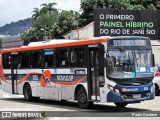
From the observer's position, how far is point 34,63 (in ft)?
75.1

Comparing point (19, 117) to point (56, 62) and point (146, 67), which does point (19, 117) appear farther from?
point (56, 62)

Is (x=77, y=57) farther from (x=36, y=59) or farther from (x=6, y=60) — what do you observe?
(x=6, y=60)

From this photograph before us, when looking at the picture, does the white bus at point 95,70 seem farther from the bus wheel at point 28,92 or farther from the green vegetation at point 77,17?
the green vegetation at point 77,17

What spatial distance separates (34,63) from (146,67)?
702 cm

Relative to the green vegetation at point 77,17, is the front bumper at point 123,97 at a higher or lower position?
lower

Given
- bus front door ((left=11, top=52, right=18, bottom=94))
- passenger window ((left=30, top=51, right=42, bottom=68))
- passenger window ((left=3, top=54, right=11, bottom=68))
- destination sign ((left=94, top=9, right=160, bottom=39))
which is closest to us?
passenger window ((left=30, top=51, right=42, bottom=68))

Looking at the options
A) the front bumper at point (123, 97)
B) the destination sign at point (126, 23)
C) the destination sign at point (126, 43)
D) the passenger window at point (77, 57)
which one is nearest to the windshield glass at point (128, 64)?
the destination sign at point (126, 43)

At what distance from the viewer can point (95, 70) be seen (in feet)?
59.2

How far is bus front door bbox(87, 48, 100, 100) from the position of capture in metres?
18.0

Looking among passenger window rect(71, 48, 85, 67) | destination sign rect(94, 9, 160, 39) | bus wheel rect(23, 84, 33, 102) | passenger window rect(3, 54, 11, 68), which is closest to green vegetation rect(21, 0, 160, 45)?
destination sign rect(94, 9, 160, 39)

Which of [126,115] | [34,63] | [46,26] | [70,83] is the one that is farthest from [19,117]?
[46,26]

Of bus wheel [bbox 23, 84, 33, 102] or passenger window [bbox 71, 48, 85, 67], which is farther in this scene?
bus wheel [bbox 23, 84, 33, 102]

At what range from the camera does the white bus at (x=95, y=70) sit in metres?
17.2

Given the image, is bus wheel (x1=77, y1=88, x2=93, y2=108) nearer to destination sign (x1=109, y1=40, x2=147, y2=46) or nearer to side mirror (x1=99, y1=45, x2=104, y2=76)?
side mirror (x1=99, y1=45, x2=104, y2=76)
